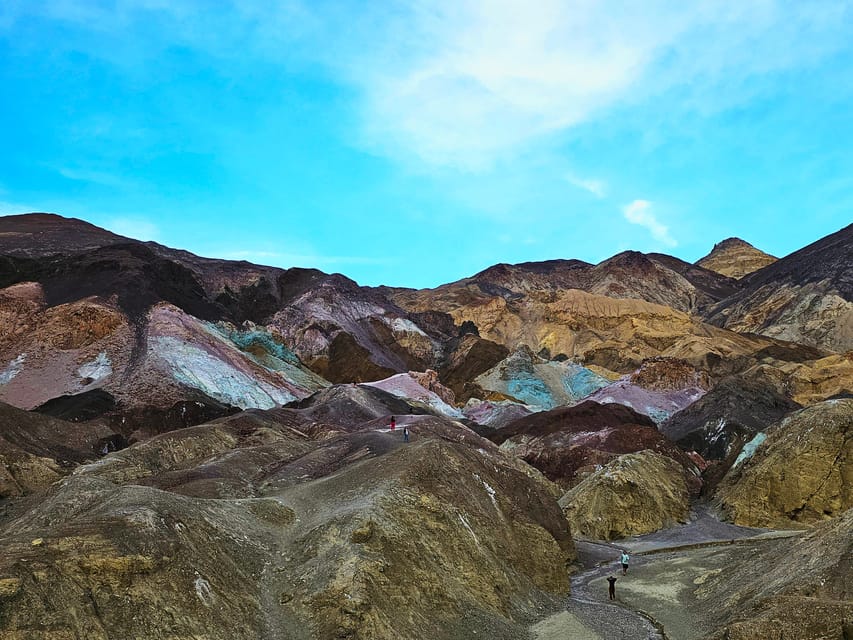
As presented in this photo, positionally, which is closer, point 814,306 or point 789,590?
point 789,590

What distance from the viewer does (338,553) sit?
23.6 m

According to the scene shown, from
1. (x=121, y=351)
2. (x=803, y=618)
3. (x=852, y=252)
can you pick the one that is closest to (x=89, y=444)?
(x=121, y=351)

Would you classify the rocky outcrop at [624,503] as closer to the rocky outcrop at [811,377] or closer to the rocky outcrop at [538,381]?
the rocky outcrop at [811,377]

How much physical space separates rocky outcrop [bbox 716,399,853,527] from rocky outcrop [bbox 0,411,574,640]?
66.5 feet

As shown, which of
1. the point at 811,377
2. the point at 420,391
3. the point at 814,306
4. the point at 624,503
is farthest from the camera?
the point at 814,306

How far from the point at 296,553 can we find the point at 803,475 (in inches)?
1578

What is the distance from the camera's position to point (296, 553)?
24.8 metres

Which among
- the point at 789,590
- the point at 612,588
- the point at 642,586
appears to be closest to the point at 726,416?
the point at 642,586

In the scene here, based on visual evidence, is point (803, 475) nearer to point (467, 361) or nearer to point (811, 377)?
point (811, 377)

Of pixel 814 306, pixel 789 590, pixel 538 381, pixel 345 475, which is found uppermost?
pixel 814 306

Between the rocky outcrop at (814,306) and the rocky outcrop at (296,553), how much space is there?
497 feet

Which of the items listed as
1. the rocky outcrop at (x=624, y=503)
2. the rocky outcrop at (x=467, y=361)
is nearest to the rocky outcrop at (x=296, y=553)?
the rocky outcrop at (x=624, y=503)

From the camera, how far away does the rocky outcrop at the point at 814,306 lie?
522 ft

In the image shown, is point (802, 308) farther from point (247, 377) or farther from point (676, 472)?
point (247, 377)
